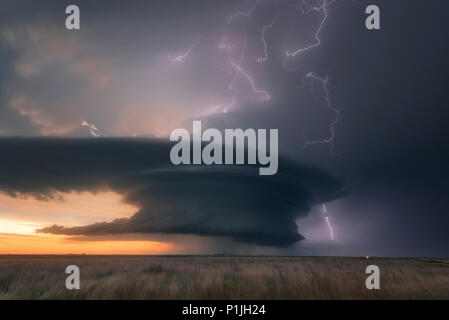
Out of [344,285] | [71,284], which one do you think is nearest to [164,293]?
[71,284]

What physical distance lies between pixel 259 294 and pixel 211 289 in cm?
143

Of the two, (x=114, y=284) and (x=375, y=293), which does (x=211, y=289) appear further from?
(x=375, y=293)
